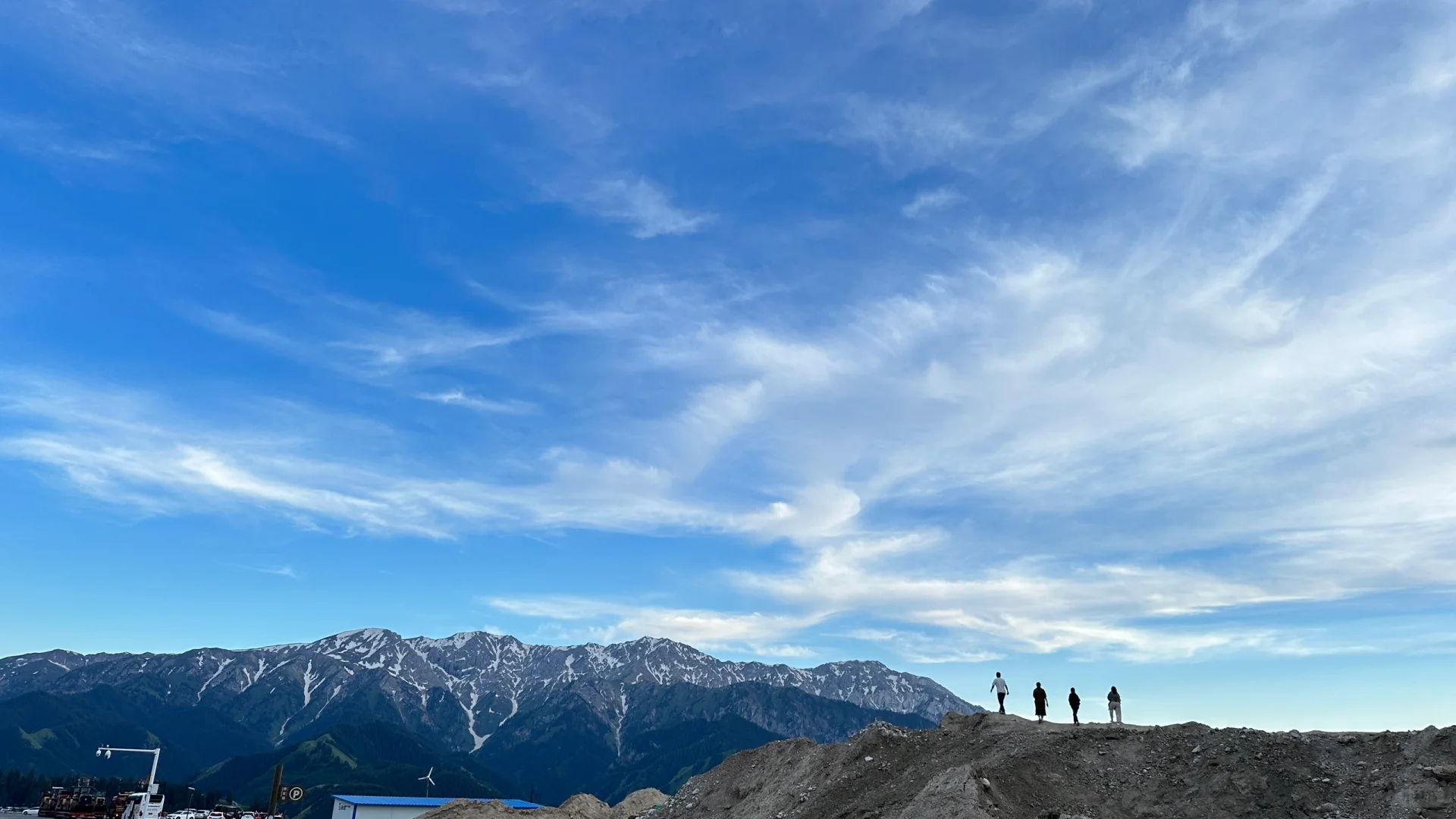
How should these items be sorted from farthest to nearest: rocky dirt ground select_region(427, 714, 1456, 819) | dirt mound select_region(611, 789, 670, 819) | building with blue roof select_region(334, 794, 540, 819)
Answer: building with blue roof select_region(334, 794, 540, 819) < dirt mound select_region(611, 789, 670, 819) < rocky dirt ground select_region(427, 714, 1456, 819)

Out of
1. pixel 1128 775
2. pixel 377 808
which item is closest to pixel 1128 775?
pixel 1128 775

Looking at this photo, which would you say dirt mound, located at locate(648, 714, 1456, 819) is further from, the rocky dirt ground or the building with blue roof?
the building with blue roof

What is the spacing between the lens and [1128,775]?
34.4m

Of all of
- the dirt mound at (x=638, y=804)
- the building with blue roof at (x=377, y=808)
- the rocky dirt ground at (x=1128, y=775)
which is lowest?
the building with blue roof at (x=377, y=808)

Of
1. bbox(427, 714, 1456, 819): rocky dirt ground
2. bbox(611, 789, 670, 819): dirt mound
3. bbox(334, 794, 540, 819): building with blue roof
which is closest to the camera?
bbox(427, 714, 1456, 819): rocky dirt ground

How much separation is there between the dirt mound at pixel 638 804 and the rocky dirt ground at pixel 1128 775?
1991 centimetres

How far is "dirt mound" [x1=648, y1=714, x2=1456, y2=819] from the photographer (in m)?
30.4

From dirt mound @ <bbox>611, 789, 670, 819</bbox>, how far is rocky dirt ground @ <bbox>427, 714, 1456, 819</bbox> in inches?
784

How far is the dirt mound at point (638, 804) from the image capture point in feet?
194

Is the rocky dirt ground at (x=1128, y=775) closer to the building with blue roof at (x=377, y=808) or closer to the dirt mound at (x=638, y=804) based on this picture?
the dirt mound at (x=638, y=804)

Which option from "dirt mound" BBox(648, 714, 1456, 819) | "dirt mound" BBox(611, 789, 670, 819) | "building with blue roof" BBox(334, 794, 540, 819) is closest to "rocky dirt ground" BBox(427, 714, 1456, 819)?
"dirt mound" BBox(648, 714, 1456, 819)

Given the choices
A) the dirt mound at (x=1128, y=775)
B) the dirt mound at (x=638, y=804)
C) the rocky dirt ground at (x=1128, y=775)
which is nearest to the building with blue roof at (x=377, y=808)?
the dirt mound at (x=638, y=804)

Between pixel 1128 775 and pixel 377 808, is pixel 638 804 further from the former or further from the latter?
pixel 377 808

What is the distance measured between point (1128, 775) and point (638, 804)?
41.0 meters
